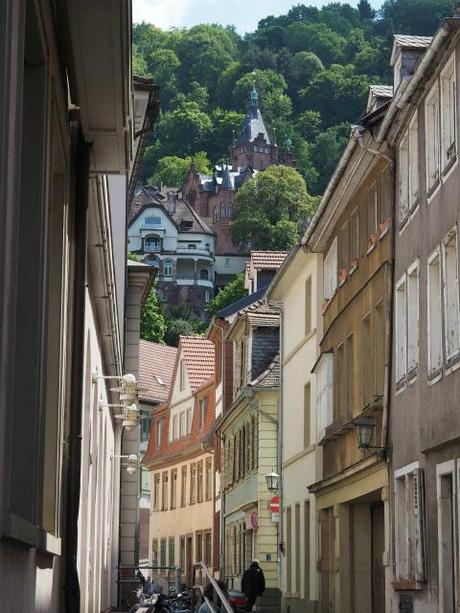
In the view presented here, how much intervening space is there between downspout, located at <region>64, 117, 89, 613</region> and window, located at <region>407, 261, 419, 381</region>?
1079 centimetres

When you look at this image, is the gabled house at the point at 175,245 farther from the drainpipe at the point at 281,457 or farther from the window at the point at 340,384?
the window at the point at 340,384

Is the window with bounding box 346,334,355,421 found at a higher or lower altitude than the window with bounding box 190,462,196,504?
lower

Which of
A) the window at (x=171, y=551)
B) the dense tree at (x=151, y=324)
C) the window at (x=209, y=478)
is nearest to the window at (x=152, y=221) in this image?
the dense tree at (x=151, y=324)

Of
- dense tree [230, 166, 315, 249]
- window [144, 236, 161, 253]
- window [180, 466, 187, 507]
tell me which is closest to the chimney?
window [144, 236, 161, 253]

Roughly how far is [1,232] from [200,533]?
5512 cm

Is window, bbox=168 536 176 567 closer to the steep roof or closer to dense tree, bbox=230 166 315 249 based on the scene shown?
dense tree, bbox=230 166 315 249

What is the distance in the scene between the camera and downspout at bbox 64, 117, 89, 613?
29.7 ft

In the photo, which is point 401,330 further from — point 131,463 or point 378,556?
point 131,463

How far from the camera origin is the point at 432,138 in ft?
64.6

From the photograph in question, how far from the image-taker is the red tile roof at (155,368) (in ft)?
245

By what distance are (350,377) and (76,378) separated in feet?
57.5

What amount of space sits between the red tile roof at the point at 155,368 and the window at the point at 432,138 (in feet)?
174

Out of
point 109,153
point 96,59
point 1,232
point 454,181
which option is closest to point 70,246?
point 109,153

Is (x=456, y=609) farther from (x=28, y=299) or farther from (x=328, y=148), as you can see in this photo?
(x=328, y=148)
